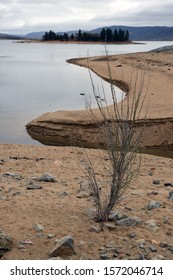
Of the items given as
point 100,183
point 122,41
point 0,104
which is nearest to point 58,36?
point 122,41

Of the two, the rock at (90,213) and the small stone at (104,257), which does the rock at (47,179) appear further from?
the small stone at (104,257)

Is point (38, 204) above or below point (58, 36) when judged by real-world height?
below

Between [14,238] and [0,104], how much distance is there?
1599 cm

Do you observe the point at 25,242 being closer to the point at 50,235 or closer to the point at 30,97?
the point at 50,235

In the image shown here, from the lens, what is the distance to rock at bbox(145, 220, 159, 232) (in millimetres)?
5508

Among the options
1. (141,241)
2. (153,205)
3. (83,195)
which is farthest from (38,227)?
(153,205)

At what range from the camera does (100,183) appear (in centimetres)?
774

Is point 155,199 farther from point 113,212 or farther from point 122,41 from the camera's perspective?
point 122,41

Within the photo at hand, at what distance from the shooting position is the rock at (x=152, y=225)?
5.51 meters

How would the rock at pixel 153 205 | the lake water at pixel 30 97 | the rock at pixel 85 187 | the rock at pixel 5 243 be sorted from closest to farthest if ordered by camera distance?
the rock at pixel 5 243 < the rock at pixel 153 205 < the rock at pixel 85 187 < the lake water at pixel 30 97

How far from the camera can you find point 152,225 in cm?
558

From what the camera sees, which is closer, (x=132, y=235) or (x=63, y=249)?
(x=63, y=249)

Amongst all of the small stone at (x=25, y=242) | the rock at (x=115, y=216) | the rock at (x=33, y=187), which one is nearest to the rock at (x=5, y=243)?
the small stone at (x=25, y=242)

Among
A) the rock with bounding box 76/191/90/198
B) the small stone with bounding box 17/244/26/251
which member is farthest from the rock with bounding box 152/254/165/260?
the rock with bounding box 76/191/90/198
